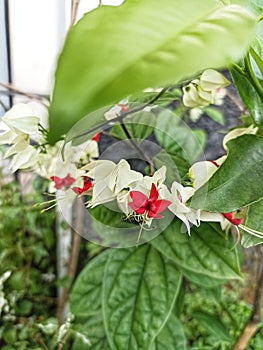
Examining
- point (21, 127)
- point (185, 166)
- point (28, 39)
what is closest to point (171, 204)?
point (185, 166)

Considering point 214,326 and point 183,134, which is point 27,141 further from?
point 214,326

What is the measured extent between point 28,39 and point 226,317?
738 mm

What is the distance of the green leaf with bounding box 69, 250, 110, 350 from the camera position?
35.4 inches

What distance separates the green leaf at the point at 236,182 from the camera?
45cm

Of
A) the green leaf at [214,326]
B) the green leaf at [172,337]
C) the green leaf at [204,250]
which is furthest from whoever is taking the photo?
the green leaf at [214,326]

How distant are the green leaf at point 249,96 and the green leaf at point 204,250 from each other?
23cm

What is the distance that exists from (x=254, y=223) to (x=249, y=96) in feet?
0.36

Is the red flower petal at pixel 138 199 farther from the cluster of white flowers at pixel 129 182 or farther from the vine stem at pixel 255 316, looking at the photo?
the vine stem at pixel 255 316

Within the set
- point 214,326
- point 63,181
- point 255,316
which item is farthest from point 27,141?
point 214,326

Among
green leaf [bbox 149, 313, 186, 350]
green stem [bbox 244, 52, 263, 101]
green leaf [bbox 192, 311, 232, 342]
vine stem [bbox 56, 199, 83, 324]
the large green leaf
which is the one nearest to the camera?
the large green leaf

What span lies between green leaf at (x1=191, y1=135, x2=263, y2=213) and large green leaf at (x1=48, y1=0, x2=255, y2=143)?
214mm

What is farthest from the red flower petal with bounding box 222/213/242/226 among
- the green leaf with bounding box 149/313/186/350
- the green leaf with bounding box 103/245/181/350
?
the green leaf with bounding box 149/313/186/350

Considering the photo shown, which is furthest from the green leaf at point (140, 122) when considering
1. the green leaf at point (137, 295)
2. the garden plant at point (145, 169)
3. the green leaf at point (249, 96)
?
the green leaf at point (137, 295)

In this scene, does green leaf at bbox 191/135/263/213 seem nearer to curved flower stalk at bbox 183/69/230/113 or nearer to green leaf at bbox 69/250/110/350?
curved flower stalk at bbox 183/69/230/113
